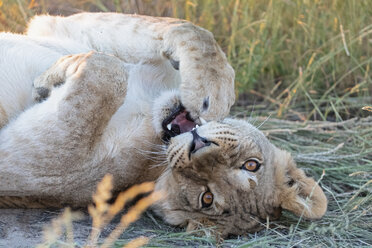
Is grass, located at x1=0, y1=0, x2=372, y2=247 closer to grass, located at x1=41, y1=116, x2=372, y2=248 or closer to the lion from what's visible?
grass, located at x1=41, y1=116, x2=372, y2=248

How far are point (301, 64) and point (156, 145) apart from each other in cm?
213

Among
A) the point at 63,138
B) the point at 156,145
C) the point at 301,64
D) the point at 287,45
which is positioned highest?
the point at 63,138

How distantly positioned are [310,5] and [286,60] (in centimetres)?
48

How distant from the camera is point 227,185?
2.56 m

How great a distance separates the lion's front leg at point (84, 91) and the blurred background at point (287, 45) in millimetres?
1616

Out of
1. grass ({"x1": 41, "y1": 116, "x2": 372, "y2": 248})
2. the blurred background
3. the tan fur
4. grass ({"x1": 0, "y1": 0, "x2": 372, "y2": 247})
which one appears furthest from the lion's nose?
the blurred background

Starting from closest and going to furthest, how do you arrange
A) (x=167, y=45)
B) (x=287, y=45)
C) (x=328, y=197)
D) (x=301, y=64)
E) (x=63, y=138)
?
(x=63, y=138) < (x=167, y=45) < (x=328, y=197) < (x=301, y=64) < (x=287, y=45)

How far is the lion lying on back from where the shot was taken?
8.11 feet

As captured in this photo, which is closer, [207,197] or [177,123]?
[207,197]

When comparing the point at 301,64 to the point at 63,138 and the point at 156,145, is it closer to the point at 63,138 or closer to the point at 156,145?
the point at 156,145

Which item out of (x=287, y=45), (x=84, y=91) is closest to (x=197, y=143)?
(x=84, y=91)

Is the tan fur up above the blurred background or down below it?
above

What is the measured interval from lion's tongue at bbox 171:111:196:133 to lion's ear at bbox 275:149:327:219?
0.49m

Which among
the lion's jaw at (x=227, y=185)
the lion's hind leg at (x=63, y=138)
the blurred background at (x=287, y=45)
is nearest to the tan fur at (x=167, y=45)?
the lion's jaw at (x=227, y=185)
